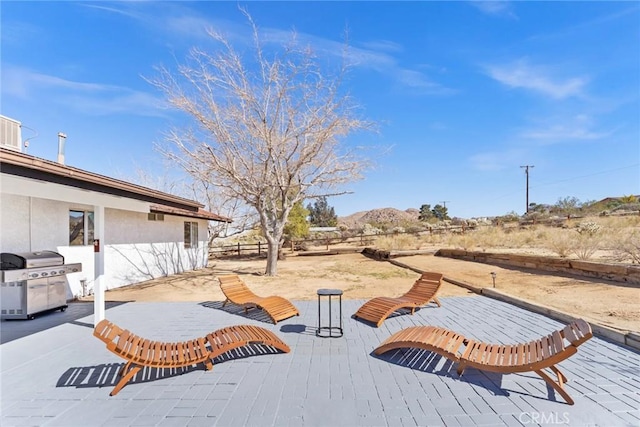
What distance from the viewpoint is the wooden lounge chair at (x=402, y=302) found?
19.9 feet

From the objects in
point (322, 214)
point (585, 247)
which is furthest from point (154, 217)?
point (322, 214)

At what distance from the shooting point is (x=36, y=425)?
2.85 m

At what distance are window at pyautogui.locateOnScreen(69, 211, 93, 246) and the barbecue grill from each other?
214 centimetres

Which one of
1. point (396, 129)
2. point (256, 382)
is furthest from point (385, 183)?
point (256, 382)

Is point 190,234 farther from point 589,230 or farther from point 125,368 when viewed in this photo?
point 589,230

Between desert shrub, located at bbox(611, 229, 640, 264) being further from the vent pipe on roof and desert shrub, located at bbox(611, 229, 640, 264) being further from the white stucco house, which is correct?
the vent pipe on roof

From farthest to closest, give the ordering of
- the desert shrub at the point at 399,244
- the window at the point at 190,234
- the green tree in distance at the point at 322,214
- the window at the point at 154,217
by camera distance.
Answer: the green tree in distance at the point at 322,214 < the desert shrub at the point at 399,244 < the window at the point at 190,234 < the window at the point at 154,217

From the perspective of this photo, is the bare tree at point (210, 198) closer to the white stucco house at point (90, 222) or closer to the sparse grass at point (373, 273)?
the white stucco house at point (90, 222)

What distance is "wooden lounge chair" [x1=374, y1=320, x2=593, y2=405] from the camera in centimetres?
319

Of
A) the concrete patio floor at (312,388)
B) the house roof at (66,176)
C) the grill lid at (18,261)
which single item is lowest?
the concrete patio floor at (312,388)

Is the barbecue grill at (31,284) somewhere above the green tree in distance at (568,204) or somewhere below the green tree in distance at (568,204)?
below

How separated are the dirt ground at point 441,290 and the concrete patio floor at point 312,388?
6.97 feet

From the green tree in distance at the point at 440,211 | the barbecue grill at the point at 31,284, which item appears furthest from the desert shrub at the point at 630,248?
the green tree in distance at the point at 440,211
